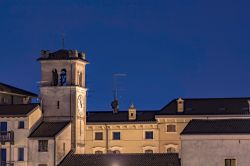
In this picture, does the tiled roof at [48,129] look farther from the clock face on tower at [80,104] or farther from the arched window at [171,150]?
the arched window at [171,150]

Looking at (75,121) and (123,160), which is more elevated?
(75,121)

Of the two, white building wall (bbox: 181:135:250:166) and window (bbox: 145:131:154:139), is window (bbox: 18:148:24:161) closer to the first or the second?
window (bbox: 145:131:154:139)

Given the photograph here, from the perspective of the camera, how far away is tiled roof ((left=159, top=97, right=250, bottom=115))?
422 ft

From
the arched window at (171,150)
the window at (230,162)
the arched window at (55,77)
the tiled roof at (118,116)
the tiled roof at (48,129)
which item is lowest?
the window at (230,162)

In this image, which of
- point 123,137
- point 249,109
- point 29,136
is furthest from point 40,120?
point 249,109

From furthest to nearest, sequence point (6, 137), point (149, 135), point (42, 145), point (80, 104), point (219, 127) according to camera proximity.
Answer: point (149, 135)
point (80, 104)
point (6, 137)
point (42, 145)
point (219, 127)

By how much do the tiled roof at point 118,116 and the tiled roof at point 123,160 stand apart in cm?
1717

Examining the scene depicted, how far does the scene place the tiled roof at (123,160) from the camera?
11338 centimetres

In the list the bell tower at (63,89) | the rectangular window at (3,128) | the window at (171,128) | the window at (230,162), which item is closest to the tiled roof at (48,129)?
the bell tower at (63,89)

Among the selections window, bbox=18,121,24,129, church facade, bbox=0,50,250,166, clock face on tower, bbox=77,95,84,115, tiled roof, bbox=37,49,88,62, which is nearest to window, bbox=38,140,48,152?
church facade, bbox=0,50,250,166

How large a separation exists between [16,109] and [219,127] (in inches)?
960

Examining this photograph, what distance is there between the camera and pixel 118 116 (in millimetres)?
135500

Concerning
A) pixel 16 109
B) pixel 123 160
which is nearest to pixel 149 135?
pixel 123 160

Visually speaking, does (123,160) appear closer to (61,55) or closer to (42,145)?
(42,145)
